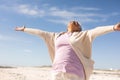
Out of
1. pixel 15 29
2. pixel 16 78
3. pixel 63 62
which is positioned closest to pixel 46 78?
pixel 16 78

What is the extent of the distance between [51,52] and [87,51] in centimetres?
76

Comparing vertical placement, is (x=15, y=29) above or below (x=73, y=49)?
above

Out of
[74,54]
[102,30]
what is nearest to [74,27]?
[74,54]

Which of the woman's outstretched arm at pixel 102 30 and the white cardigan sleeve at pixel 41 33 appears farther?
the white cardigan sleeve at pixel 41 33

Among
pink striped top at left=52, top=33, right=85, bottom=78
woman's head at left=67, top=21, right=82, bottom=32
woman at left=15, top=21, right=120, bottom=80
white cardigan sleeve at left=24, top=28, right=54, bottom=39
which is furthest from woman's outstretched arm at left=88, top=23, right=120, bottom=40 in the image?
white cardigan sleeve at left=24, top=28, right=54, bottom=39

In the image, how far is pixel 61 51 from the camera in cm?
555

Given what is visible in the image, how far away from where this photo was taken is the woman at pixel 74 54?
5375 millimetres

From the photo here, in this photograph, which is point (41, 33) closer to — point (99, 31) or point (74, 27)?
point (74, 27)

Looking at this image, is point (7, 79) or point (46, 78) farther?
point (46, 78)

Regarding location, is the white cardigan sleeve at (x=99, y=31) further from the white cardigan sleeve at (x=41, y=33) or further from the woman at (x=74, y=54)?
the white cardigan sleeve at (x=41, y=33)

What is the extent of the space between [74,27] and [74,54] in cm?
46

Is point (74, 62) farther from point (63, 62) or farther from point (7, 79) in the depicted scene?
point (7, 79)

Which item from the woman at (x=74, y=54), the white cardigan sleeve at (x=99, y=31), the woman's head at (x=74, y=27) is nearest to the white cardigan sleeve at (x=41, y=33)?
the woman at (x=74, y=54)

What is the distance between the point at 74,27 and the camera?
5.62m
